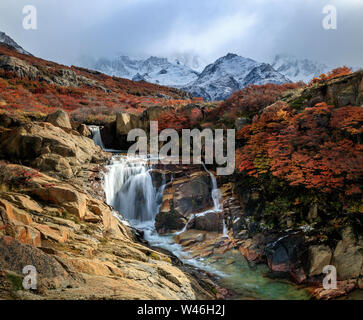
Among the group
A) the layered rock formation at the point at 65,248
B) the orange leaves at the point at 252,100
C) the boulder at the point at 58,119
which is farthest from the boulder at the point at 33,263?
the orange leaves at the point at 252,100

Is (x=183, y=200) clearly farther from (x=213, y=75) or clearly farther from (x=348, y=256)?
(x=213, y=75)

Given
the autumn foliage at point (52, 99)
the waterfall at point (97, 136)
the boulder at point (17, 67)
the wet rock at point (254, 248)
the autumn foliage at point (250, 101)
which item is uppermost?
the boulder at point (17, 67)

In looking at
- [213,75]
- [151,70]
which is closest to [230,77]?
[213,75]

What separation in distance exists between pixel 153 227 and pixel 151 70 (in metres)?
148

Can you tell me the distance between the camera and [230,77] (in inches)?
3573

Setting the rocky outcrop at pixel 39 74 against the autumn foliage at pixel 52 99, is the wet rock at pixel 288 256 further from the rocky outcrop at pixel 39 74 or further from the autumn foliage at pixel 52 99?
the rocky outcrop at pixel 39 74

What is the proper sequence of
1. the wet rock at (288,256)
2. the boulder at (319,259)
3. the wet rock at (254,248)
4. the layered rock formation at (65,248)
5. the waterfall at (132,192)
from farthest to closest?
the waterfall at (132,192) < the wet rock at (254,248) < the wet rock at (288,256) < the boulder at (319,259) < the layered rock formation at (65,248)

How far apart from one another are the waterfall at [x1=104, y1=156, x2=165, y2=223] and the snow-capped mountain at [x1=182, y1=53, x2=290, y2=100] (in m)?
65.9

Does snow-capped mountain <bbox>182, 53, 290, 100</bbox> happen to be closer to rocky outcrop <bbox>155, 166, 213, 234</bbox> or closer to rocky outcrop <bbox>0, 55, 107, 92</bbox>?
rocky outcrop <bbox>0, 55, 107, 92</bbox>

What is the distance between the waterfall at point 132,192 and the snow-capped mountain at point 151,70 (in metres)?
98.8

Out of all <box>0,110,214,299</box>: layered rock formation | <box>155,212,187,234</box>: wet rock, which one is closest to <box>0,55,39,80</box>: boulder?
<box>0,110,214,299</box>: layered rock formation

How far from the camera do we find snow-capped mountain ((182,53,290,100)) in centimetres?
8088

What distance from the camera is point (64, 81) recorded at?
122 feet

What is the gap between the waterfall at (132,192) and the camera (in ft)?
37.9
